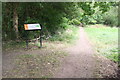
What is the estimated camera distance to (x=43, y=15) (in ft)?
41.4

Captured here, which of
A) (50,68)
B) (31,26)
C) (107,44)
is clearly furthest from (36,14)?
(50,68)

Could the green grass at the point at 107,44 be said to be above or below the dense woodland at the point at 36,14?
below

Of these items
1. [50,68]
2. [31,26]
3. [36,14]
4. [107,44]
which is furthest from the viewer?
[36,14]

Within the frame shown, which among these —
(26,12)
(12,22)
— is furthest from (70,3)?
(12,22)

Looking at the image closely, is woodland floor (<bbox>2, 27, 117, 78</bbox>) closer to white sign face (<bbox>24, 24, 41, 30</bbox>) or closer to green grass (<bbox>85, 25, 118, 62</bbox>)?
green grass (<bbox>85, 25, 118, 62</bbox>)

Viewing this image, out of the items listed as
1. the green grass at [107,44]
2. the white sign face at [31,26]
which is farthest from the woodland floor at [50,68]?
the white sign face at [31,26]

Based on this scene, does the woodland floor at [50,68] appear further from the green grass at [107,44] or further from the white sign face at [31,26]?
the white sign face at [31,26]

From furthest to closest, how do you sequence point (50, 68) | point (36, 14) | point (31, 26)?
1. point (36, 14)
2. point (31, 26)
3. point (50, 68)

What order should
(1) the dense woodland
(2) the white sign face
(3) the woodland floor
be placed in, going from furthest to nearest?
(1) the dense woodland, (2) the white sign face, (3) the woodland floor

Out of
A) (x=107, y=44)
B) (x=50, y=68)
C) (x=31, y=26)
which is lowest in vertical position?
(x=50, y=68)

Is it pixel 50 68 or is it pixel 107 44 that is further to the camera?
pixel 107 44

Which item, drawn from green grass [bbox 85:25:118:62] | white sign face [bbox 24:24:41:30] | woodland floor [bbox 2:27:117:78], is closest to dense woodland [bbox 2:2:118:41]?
green grass [bbox 85:25:118:62]

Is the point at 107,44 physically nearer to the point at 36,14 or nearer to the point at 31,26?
the point at 36,14

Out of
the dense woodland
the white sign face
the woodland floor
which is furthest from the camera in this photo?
the dense woodland
